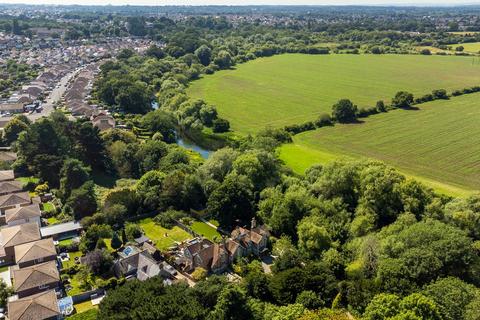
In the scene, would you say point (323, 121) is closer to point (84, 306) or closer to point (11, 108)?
point (84, 306)

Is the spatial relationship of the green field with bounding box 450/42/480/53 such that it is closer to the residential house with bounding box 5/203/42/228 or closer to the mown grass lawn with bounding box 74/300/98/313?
the residential house with bounding box 5/203/42/228

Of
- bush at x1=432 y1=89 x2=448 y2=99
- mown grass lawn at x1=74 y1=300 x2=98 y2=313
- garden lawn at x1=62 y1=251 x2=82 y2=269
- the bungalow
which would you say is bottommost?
mown grass lawn at x1=74 y1=300 x2=98 y2=313

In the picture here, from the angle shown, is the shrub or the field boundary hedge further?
the shrub

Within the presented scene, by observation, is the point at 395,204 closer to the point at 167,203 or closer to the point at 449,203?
the point at 449,203

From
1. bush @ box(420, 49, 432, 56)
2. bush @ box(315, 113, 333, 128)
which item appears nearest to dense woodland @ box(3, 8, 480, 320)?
bush @ box(315, 113, 333, 128)

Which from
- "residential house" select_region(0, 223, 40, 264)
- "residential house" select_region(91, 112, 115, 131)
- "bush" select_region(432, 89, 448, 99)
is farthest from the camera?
"bush" select_region(432, 89, 448, 99)

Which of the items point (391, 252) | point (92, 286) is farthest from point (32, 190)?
point (391, 252)
